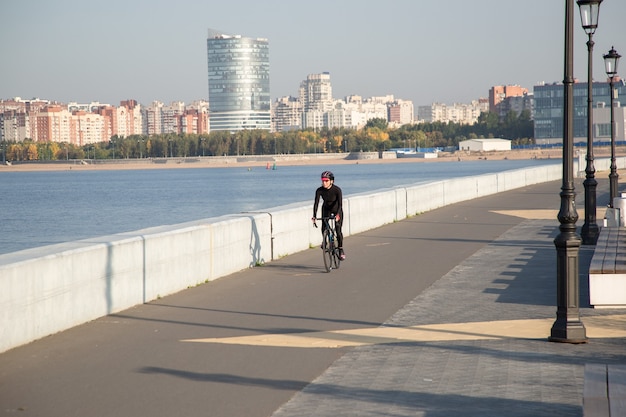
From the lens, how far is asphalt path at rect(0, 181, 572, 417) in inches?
313

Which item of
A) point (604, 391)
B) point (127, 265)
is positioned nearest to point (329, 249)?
point (127, 265)

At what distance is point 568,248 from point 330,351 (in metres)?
2.81

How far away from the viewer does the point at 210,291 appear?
1451cm

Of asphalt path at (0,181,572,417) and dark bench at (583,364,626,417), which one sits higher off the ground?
dark bench at (583,364,626,417)

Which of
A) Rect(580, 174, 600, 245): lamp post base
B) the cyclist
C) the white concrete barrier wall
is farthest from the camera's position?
Rect(580, 174, 600, 245): lamp post base

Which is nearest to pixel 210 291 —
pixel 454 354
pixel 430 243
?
pixel 454 354

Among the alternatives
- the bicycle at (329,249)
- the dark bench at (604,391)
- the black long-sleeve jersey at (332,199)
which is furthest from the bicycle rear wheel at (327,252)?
the dark bench at (604,391)

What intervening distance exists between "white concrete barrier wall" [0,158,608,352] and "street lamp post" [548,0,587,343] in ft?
17.3

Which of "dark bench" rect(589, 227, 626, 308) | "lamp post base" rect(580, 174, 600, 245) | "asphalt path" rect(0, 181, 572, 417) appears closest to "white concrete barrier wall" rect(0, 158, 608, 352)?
"asphalt path" rect(0, 181, 572, 417)

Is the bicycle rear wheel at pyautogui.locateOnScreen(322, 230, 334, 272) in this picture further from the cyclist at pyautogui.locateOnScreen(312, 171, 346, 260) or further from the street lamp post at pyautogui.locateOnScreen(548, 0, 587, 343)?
the street lamp post at pyautogui.locateOnScreen(548, 0, 587, 343)

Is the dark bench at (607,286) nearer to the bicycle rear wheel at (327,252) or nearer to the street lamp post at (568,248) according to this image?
the street lamp post at (568,248)

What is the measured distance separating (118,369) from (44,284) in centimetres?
201

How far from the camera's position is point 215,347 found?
1023 centimetres

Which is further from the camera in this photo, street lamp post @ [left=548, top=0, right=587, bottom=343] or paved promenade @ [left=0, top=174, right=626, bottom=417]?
street lamp post @ [left=548, top=0, right=587, bottom=343]
